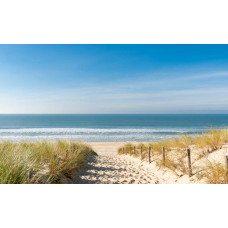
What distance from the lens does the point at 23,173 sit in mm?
2883

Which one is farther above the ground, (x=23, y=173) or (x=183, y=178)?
(x=23, y=173)

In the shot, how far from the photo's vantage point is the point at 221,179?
11.4 ft

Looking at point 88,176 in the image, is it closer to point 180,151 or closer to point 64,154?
point 64,154
